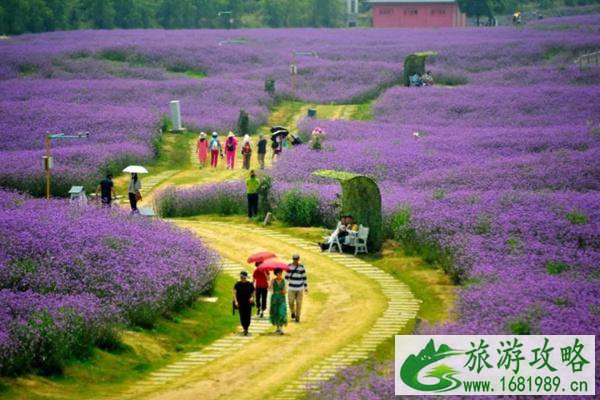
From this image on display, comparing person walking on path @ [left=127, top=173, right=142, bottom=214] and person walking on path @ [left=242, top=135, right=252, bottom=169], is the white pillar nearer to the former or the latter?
person walking on path @ [left=242, top=135, right=252, bottom=169]

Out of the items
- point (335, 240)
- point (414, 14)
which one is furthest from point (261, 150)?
point (414, 14)

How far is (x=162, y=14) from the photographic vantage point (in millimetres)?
139750

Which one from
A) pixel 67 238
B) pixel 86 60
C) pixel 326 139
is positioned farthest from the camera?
pixel 86 60

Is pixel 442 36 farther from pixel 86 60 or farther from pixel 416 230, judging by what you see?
pixel 416 230

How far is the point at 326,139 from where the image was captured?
172 feet

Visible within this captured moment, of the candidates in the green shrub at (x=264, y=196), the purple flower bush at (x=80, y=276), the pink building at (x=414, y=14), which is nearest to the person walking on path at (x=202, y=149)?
the green shrub at (x=264, y=196)

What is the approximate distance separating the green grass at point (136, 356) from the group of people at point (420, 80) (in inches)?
1816

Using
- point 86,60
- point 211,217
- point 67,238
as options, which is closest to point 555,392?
point 67,238

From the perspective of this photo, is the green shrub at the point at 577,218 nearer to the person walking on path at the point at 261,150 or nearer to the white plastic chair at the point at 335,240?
the white plastic chair at the point at 335,240

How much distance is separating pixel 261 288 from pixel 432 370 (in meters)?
8.20

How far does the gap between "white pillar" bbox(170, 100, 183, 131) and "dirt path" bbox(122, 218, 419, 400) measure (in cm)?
2263

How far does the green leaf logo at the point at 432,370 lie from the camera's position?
1834 cm

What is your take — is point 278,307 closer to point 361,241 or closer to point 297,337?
point 297,337

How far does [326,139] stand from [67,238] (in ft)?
87.0
